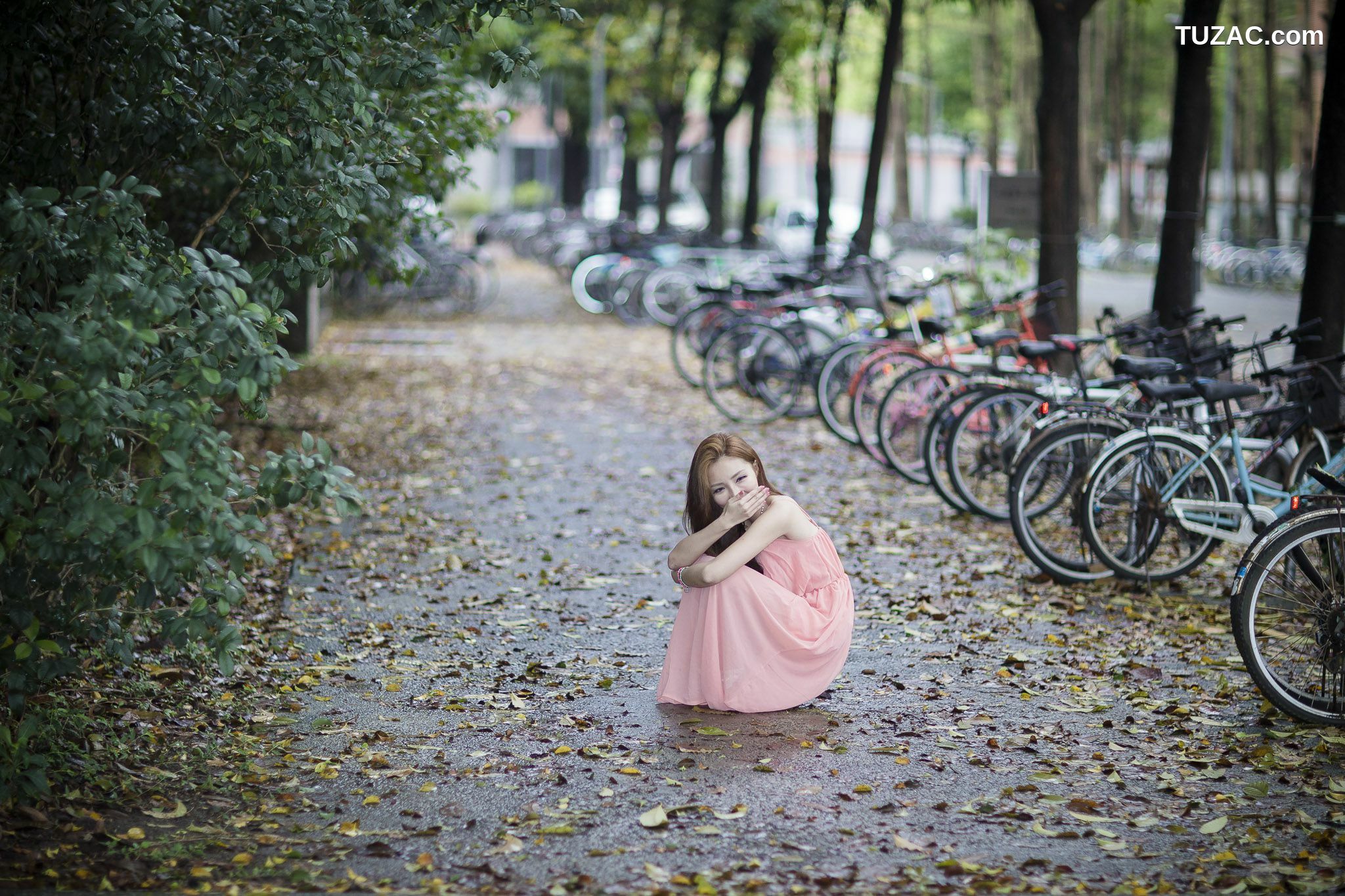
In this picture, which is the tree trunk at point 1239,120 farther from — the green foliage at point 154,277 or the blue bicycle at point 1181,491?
the green foliage at point 154,277

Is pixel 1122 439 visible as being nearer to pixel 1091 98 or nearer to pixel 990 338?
pixel 990 338

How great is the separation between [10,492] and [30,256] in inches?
28.0

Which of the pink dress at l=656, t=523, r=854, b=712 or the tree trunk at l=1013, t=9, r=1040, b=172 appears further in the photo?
the tree trunk at l=1013, t=9, r=1040, b=172

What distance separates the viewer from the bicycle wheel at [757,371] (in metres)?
12.3

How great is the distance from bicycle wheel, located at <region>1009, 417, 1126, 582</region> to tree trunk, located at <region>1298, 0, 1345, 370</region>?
Result: 232 centimetres

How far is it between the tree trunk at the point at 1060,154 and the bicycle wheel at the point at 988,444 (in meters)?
3.91

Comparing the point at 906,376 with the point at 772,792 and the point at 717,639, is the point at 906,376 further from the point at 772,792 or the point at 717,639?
the point at 772,792

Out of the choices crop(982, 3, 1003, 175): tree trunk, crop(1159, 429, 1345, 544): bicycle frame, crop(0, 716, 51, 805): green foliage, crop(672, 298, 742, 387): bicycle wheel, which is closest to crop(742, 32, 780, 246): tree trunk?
crop(672, 298, 742, 387): bicycle wheel

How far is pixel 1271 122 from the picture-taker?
3052 centimetres

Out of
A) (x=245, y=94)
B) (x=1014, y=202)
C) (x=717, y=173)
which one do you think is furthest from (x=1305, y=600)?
(x=717, y=173)

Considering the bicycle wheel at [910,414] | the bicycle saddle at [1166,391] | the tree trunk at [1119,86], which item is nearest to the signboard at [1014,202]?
the bicycle wheel at [910,414]

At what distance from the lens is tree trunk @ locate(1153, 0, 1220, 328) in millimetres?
10781

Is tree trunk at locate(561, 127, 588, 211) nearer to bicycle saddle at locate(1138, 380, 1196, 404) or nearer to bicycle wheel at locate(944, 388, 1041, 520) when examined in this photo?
bicycle wheel at locate(944, 388, 1041, 520)

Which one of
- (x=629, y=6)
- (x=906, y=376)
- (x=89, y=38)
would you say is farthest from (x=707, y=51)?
(x=89, y=38)
